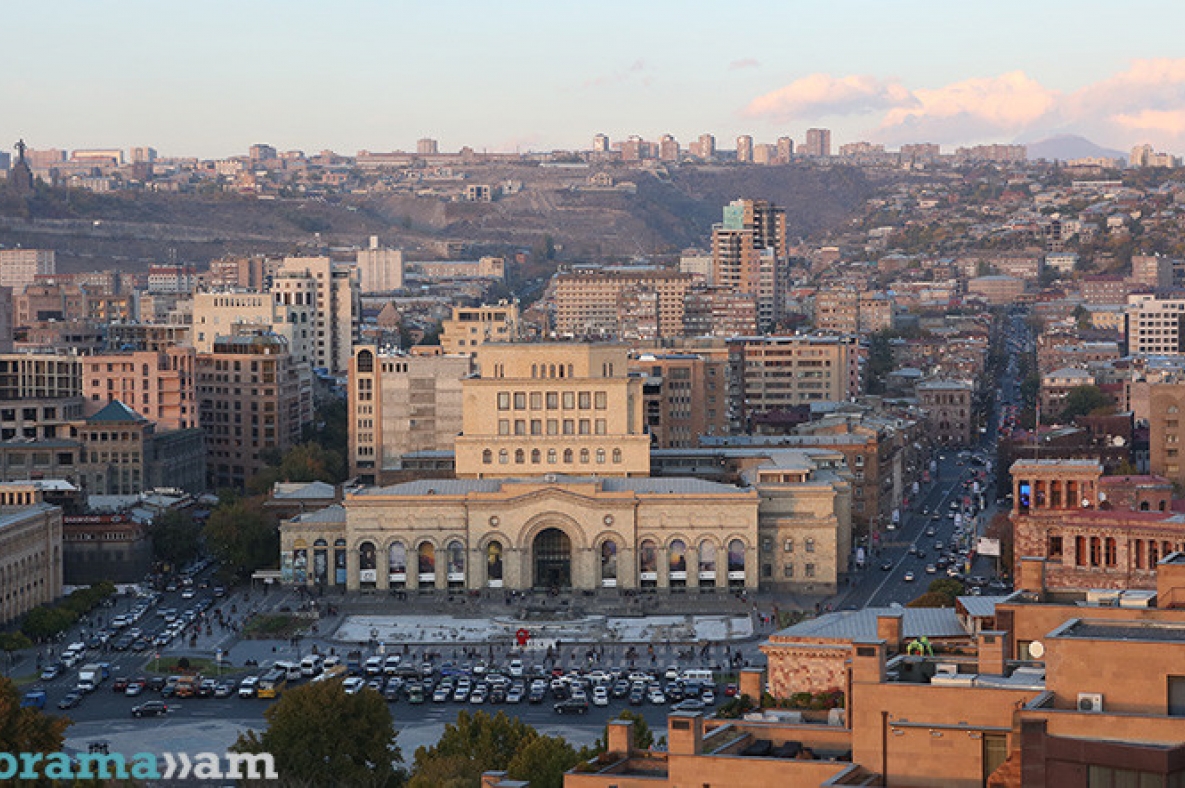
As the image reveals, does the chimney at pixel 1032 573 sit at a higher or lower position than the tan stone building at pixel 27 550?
higher

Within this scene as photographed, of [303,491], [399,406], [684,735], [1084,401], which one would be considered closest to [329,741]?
[684,735]

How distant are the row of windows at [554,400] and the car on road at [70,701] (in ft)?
118

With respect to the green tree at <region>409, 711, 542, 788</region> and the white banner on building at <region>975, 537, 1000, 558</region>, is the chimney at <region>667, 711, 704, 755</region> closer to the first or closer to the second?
the green tree at <region>409, 711, 542, 788</region>

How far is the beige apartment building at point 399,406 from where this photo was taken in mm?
131125

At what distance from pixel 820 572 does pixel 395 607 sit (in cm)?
1766

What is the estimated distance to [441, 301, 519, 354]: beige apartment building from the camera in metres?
148

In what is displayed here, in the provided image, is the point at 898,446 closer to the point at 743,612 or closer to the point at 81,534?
the point at 743,612

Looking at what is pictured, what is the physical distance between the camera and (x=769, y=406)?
164 m

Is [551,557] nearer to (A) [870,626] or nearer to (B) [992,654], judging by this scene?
(A) [870,626]

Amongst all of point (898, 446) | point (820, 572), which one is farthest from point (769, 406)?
point (820, 572)

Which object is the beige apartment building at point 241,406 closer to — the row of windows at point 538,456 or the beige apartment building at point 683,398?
the beige apartment building at point 683,398

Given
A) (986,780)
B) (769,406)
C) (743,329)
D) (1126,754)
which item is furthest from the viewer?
(743,329)

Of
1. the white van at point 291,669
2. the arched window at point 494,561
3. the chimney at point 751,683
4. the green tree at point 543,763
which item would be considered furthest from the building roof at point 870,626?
the arched window at point 494,561

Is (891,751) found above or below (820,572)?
above
